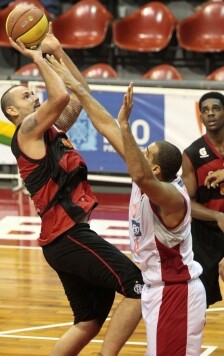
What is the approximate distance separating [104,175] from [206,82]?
5.52ft

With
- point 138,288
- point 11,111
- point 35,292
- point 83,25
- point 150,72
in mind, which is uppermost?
point 11,111

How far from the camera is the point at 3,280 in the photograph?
884 cm

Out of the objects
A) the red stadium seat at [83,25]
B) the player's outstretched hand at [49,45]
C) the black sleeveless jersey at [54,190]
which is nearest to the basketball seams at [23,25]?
the player's outstretched hand at [49,45]

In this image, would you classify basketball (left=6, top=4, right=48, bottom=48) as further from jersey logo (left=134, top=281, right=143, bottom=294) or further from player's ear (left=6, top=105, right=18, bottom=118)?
jersey logo (left=134, top=281, right=143, bottom=294)

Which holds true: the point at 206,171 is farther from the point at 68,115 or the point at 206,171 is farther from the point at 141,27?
the point at 141,27

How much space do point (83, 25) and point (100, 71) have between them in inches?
46.3

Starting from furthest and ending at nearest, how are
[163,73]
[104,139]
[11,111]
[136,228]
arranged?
[163,73], [104,139], [11,111], [136,228]

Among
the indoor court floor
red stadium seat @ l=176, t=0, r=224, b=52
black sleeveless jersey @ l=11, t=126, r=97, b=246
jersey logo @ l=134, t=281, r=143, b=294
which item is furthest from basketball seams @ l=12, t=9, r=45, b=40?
red stadium seat @ l=176, t=0, r=224, b=52

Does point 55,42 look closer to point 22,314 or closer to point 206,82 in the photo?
point 22,314

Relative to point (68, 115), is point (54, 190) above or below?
below

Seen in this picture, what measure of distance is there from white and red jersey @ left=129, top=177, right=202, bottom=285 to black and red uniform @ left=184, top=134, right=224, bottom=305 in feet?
4.61

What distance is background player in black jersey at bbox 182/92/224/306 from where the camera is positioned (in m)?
6.78

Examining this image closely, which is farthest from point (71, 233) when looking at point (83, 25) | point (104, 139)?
point (83, 25)

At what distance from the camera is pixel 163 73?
1241cm
